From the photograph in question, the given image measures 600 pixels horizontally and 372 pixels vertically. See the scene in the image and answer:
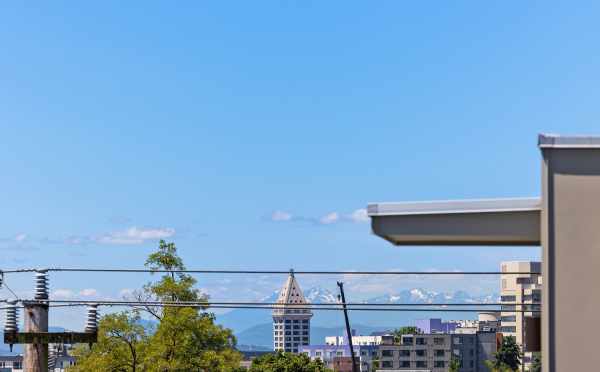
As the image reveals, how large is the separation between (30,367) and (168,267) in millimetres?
17836

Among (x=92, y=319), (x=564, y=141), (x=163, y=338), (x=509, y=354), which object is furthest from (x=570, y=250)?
(x=509, y=354)

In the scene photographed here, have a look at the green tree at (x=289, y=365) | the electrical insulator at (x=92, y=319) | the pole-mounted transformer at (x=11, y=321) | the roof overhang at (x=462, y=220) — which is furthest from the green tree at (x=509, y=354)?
the roof overhang at (x=462, y=220)

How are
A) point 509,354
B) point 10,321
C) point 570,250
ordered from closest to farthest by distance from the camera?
point 570,250
point 10,321
point 509,354

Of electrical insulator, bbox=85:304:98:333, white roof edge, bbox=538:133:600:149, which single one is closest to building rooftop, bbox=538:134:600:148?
white roof edge, bbox=538:133:600:149

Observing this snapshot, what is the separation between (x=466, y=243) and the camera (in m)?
13.0

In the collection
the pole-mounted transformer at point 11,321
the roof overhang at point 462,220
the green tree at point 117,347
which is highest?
the roof overhang at point 462,220

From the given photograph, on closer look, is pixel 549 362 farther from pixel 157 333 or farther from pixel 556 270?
pixel 157 333

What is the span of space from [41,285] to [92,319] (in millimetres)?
1010

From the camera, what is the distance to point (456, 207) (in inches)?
488

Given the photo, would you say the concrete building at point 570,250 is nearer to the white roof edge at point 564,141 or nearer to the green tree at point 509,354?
the white roof edge at point 564,141

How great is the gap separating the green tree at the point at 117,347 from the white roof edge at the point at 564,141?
26.2 meters

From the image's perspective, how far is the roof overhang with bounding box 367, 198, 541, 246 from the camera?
12.3m

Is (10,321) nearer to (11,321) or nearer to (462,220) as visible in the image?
(11,321)

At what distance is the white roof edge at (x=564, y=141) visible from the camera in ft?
38.0
